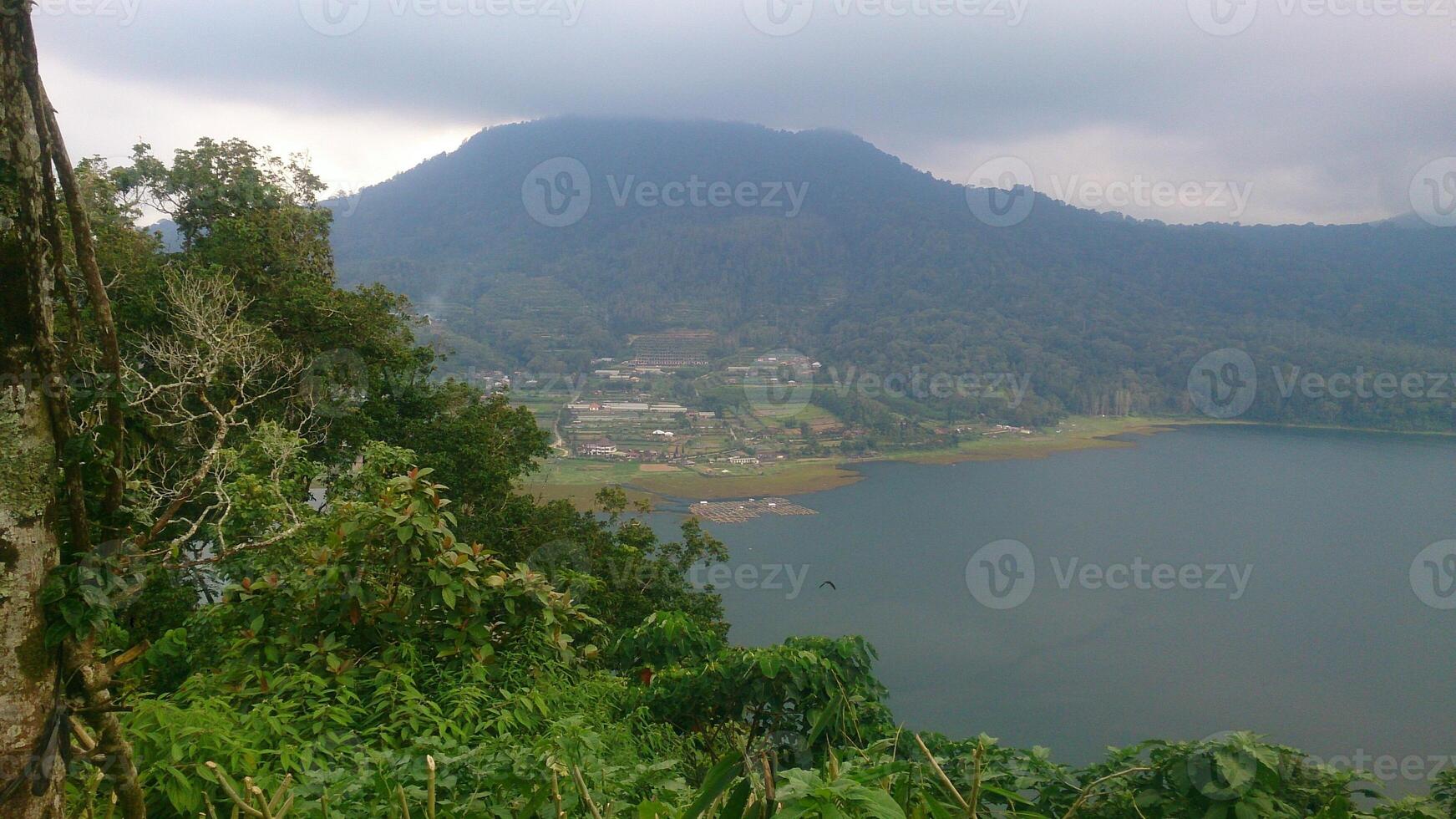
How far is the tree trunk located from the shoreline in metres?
9.68

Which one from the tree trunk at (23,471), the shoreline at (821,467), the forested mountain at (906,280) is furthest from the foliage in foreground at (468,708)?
the forested mountain at (906,280)

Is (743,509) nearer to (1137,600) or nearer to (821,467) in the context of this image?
(821,467)

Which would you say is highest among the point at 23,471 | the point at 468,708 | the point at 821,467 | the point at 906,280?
the point at 906,280

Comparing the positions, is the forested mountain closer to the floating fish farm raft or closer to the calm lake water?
the calm lake water

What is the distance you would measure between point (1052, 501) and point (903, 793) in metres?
38.7

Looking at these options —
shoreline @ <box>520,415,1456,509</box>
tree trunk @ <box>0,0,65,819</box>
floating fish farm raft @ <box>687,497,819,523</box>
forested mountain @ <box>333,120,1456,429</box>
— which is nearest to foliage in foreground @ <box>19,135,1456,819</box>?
tree trunk @ <box>0,0,65,819</box>

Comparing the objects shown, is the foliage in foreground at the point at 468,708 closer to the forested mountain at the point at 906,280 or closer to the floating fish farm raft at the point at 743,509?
the floating fish farm raft at the point at 743,509

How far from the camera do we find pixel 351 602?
88.4 inches

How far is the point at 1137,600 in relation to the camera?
91.6ft

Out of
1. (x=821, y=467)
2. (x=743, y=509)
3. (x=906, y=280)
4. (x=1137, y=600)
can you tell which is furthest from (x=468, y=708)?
(x=906, y=280)

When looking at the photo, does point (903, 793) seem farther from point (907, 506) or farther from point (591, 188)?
point (591, 188)

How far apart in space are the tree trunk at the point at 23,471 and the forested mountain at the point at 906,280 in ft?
122

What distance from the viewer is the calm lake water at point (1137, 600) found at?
19.2m

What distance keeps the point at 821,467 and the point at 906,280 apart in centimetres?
3272
